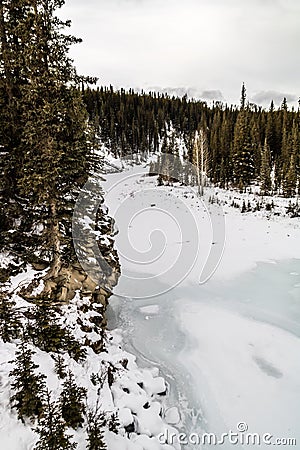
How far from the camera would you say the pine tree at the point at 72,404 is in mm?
4745

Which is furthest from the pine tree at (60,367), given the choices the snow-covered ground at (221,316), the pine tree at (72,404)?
the snow-covered ground at (221,316)

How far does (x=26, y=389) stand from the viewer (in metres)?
4.73

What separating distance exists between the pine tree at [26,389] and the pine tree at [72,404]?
1.17ft

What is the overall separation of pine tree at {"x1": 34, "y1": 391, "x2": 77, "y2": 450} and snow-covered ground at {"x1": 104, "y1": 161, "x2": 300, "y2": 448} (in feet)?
9.39

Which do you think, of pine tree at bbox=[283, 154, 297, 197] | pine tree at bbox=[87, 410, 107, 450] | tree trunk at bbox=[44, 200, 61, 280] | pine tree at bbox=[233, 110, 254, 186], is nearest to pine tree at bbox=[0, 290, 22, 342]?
tree trunk at bbox=[44, 200, 61, 280]

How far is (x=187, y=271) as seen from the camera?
14172 millimetres

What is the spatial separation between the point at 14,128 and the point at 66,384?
643cm

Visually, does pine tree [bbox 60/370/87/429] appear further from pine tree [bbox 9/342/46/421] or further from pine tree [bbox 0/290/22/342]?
pine tree [bbox 0/290/22/342]

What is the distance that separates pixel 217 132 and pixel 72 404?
4319 cm

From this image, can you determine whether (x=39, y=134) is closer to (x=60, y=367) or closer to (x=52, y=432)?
(x=60, y=367)

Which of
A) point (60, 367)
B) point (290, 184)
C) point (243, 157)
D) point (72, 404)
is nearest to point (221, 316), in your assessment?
point (60, 367)

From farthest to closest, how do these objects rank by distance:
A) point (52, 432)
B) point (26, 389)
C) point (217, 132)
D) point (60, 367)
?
1. point (217, 132)
2. point (60, 367)
3. point (26, 389)
4. point (52, 432)

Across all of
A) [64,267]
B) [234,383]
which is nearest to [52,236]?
[64,267]

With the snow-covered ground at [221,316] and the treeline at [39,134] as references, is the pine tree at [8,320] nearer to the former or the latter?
the treeline at [39,134]
